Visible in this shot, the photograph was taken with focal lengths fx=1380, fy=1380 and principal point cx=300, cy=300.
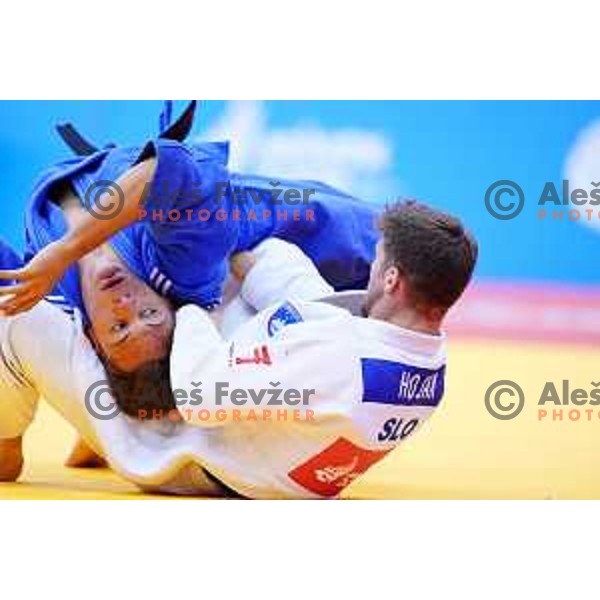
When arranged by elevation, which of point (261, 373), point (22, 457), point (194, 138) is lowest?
point (22, 457)

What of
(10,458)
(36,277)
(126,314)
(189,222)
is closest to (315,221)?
(189,222)

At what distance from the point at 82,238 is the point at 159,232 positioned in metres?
0.14

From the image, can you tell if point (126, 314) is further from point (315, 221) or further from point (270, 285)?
point (315, 221)

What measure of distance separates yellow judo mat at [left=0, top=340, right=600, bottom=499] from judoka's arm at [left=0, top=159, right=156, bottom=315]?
378 millimetres

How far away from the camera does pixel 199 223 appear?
2.48 meters

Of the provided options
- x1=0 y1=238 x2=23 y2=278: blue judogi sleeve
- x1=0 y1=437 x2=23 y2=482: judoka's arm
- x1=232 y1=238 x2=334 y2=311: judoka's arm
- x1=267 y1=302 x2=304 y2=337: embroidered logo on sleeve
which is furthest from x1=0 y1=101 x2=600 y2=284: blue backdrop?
x1=0 y1=437 x2=23 y2=482: judoka's arm

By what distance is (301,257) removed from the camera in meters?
2.52

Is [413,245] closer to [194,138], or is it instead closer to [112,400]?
[194,138]

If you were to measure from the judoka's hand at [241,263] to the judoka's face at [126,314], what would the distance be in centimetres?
14

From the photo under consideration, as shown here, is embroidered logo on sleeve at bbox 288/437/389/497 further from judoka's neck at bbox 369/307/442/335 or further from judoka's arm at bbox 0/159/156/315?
judoka's arm at bbox 0/159/156/315

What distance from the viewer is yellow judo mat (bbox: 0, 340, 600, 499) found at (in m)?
2.52

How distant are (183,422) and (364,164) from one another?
0.57 metres

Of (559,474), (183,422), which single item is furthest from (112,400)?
(559,474)

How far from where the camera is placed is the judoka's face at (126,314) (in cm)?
250
